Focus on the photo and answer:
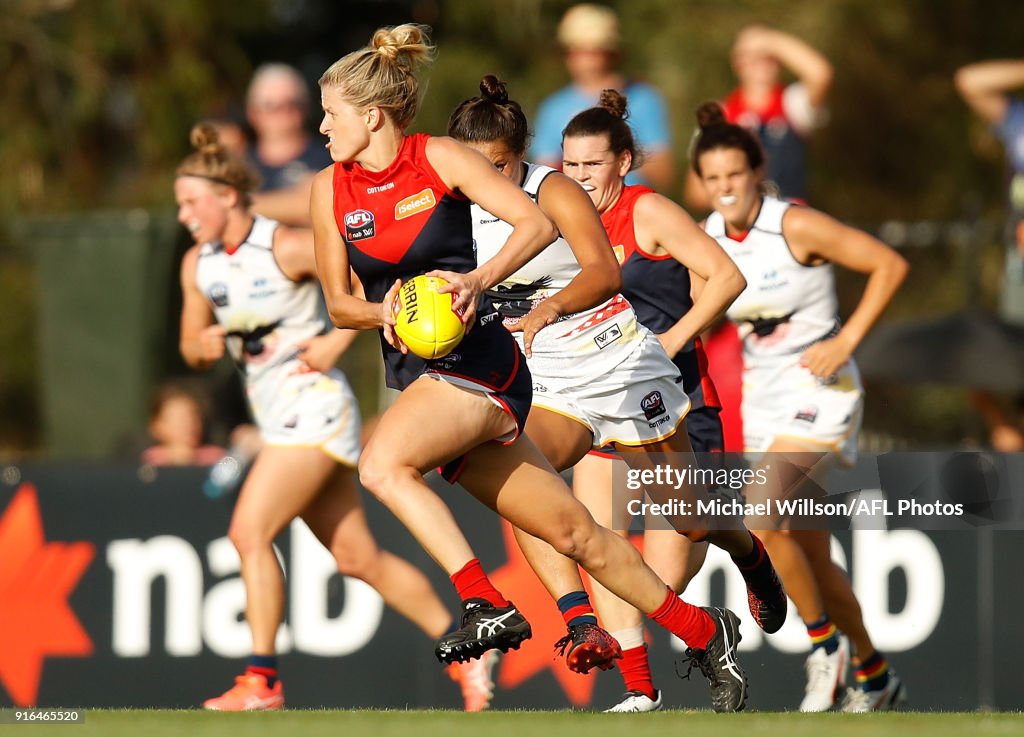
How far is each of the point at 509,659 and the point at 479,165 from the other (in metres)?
3.73

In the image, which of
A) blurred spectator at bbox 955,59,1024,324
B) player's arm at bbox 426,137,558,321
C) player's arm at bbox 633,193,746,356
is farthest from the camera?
blurred spectator at bbox 955,59,1024,324

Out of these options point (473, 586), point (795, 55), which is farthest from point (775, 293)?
point (795, 55)

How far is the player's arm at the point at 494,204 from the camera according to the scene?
624cm

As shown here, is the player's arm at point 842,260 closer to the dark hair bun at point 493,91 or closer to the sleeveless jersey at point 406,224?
the dark hair bun at point 493,91

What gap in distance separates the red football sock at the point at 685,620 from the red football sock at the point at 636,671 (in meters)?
0.49

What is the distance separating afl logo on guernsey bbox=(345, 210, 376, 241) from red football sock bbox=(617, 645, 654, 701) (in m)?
2.11

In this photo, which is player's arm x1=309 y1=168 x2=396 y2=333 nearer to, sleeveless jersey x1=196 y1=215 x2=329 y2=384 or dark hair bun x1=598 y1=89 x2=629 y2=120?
dark hair bun x1=598 y1=89 x2=629 y2=120

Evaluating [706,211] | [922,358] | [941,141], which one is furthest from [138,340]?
[941,141]

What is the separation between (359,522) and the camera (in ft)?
28.7

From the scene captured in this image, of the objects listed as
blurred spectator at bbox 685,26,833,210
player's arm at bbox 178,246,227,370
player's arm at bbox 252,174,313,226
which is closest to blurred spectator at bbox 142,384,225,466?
player's arm at bbox 252,174,313,226

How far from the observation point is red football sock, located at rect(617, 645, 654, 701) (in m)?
7.50

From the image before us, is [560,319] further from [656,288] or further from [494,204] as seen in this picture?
[494,204]

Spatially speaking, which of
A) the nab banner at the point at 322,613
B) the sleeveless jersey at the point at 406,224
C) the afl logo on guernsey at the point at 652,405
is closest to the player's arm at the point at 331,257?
A: the sleeveless jersey at the point at 406,224

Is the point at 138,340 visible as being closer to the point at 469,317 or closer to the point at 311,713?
the point at 311,713
